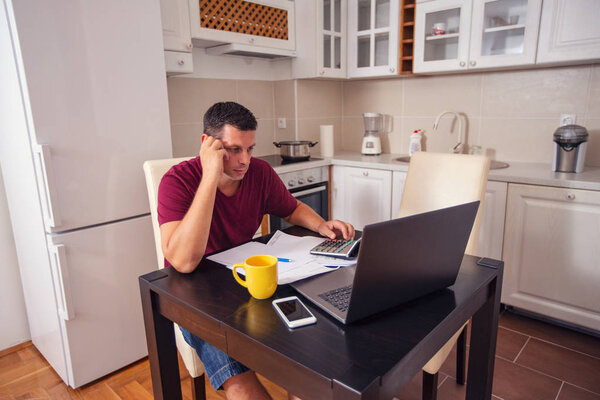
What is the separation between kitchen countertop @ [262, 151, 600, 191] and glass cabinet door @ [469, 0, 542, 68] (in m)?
0.62

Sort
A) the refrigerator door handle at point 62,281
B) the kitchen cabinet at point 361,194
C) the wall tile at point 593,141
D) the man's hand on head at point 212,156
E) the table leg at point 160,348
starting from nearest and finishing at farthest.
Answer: the table leg at point 160,348
the man's hand on head at point 212,156
the refrigerator door handle at point 62,281
the wall tile at point 593,141
the kitchen cabinet at point 361,194

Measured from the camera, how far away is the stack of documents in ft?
3.49

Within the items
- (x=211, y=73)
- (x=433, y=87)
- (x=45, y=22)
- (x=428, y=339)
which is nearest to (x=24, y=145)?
(x=45, y=22)

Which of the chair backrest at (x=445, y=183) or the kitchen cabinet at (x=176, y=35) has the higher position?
the kitchen cabinet at (x=176, y=35)

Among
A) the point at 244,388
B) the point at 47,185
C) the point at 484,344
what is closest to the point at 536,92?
the point at 484,344

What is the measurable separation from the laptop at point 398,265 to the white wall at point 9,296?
6.07 ft

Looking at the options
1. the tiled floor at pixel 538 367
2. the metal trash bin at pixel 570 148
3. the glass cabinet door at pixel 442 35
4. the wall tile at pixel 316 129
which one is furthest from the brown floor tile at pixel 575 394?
the wall tile at pixel 316 129

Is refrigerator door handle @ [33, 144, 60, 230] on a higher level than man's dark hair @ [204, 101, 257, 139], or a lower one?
lower

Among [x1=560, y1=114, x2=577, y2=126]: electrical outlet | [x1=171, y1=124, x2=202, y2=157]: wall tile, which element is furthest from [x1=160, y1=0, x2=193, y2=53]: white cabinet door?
[x1=560, y1=114, x2=577, y2=126]: electrical outlet

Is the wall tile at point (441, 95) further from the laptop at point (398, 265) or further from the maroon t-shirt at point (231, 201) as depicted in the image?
the laptop at point (398, 265)

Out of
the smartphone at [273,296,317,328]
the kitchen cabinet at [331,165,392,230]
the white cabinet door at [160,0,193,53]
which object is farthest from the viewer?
the kitchen cabinet at [331,165,392,230]

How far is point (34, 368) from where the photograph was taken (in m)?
2.01

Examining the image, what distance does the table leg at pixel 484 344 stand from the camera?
3.66 feet

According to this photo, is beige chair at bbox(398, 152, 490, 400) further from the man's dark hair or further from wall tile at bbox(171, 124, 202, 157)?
wall tile at bbox(171, 124, 202, 157)
